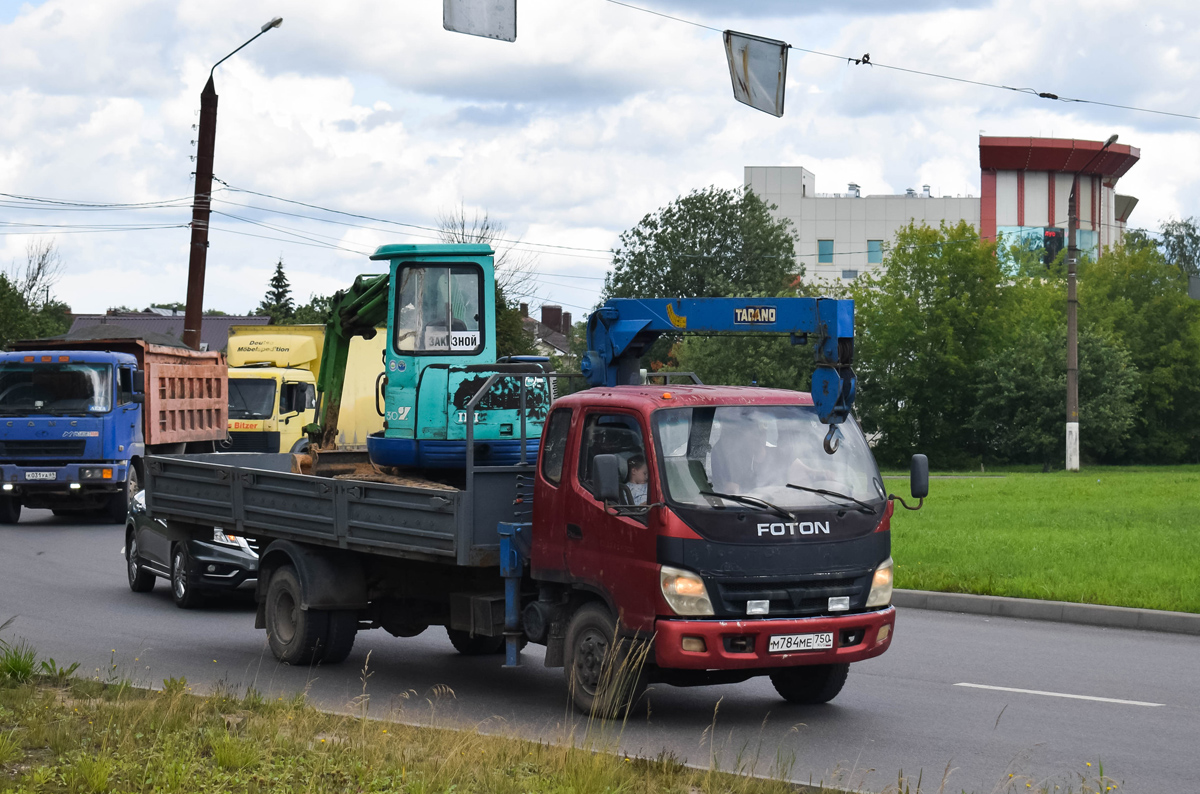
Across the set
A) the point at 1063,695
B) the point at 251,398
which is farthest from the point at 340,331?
the point at 251,398

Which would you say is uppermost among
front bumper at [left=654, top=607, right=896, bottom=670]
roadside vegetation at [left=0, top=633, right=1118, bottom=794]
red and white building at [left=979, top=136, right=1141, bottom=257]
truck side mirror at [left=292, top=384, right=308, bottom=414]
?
red and white building at [left=979, top=136, right=1141, bottom=257]

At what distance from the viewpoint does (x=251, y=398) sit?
3175cm

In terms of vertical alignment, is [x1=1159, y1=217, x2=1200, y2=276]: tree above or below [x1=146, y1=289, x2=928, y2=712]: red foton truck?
above

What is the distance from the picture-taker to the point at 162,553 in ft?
48.2

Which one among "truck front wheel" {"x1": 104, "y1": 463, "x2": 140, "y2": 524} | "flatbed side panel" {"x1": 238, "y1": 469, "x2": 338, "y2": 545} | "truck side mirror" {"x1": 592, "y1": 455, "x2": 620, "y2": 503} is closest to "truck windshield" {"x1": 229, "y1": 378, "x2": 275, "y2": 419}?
"truck front wheel" {"x1": 104, "y1": 463, "x2": 140, "y2": 524}

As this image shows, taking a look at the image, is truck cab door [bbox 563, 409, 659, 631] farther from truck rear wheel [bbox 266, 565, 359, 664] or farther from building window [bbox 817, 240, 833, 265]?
building window [bbox 817, 240, 833, 265]

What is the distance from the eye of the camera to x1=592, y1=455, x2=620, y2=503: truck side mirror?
8086 millimetres

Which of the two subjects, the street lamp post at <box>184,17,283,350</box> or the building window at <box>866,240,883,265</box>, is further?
the building window at <box>866,240,883,265</box>

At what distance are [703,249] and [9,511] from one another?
52.4 meters

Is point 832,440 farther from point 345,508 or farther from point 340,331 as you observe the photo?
point 340,331

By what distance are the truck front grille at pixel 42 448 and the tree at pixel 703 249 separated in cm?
5080

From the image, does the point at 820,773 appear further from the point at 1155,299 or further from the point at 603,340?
the point at 1155,299

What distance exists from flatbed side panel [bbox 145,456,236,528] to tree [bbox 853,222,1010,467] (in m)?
50.3

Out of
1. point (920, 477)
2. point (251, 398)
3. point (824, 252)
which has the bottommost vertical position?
point (920, 477)
